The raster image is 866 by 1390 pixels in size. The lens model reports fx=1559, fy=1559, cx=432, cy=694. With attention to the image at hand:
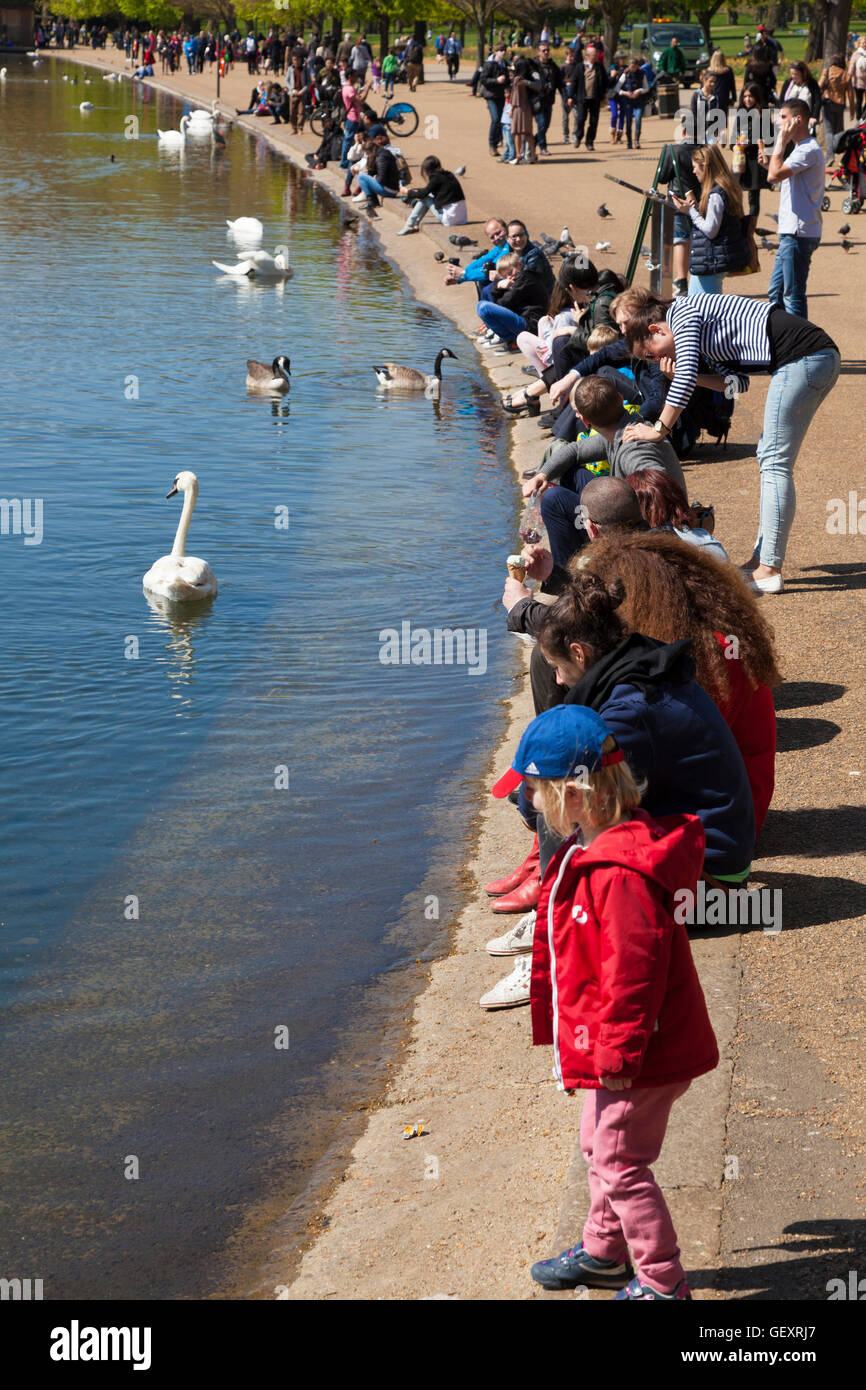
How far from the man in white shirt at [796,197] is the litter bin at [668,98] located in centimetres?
2592

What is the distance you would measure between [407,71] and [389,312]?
37.5 metres

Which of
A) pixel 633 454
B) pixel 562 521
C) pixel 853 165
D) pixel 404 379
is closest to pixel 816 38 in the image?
pixel 853 165

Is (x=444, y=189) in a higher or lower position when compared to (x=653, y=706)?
higher

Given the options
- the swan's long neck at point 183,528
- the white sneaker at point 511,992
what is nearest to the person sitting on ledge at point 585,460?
the white sneaker at point 511,992

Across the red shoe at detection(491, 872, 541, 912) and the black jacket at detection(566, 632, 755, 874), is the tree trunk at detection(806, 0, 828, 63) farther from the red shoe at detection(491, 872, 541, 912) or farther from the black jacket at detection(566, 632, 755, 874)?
the black jacket at detection(566, 632, 755, 874)

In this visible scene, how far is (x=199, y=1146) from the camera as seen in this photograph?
4734mm

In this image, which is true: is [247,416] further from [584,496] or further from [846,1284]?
[846,1284]

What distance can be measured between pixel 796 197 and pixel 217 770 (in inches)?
246

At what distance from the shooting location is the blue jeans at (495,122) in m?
30.4

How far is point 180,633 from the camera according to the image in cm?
920

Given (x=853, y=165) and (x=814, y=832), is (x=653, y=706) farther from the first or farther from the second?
(x=853, y=165)

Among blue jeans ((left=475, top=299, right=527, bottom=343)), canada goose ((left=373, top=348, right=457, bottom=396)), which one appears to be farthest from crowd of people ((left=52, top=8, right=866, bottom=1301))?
blue jeans ((left=475, top=299, right=527, bottom=343))

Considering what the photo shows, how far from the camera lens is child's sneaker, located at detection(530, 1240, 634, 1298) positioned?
11.5ft

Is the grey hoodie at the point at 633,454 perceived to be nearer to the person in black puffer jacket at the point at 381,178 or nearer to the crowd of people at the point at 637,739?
the crowd of people at the point at 637,739
